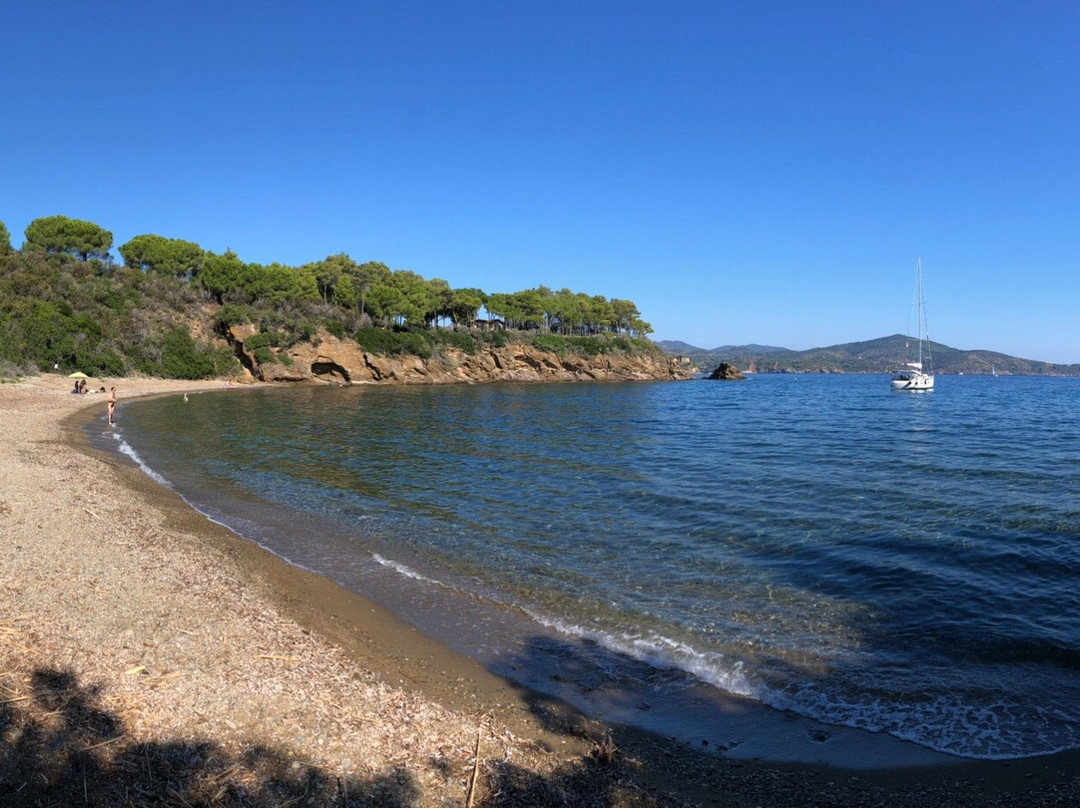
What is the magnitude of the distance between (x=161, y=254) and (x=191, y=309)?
11.6m

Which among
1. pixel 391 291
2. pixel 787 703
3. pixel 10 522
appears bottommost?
pixel 787 703

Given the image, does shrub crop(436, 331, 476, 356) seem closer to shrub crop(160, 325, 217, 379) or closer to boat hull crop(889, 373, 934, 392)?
shrub crop(160, 325, 217, 379)

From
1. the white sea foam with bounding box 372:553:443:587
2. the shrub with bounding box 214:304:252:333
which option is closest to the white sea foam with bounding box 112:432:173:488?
the white sea foam with bounding box 372:553:443:587

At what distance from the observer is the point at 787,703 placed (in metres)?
6.96

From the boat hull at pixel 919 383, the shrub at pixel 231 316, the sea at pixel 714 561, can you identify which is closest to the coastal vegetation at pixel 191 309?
the shrub at pixel 231 316

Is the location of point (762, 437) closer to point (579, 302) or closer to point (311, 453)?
point (311, 453)

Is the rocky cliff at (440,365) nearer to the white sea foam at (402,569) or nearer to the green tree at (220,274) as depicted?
the green tree at (220,274)

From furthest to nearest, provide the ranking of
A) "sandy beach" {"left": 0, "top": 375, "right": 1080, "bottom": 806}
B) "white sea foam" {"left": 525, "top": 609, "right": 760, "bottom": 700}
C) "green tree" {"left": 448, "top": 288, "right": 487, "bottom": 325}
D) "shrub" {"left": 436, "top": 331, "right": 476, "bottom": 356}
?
"green tree" {"left": 448, "top": 288, "right": 487, "bottom": 325} < "shrub" {"left": 436, "top": 331, "right": 476, "bottom": 356} < "white sea foam" {"left": 525, "top": 609, "right": 760, "bottom": 700} < "sandy beach" {"left": 0, "top": 375, "right": 1080, "bottom": 806}

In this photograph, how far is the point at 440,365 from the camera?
81.4 m

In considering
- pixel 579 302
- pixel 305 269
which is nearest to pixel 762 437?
pixel 305 269

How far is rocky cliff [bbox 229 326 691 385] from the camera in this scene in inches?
2655

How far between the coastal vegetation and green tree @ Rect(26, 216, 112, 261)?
110mm

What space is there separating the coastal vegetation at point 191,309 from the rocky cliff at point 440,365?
0.88m

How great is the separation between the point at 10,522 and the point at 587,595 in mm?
9080
